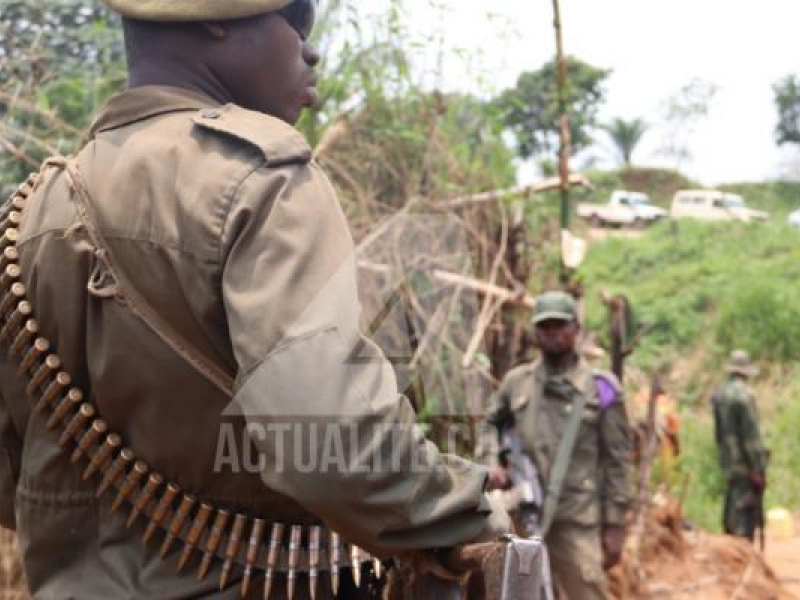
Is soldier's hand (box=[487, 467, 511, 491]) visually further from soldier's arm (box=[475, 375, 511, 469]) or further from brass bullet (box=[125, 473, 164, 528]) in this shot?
brass bullet (box=[125, 473, 164, 528])

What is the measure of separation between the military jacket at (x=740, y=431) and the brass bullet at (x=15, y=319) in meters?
8.91

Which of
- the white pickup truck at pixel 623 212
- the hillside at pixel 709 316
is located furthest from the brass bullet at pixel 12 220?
the white pickup truck at pixel 623 212

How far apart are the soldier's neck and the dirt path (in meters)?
7.95

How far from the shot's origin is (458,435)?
254 inches

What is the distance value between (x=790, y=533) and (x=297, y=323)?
11152 mm

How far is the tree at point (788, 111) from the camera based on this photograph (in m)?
34.9

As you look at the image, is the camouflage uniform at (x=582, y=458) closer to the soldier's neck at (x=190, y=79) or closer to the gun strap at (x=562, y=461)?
the gun strap at (x=562, y=461)

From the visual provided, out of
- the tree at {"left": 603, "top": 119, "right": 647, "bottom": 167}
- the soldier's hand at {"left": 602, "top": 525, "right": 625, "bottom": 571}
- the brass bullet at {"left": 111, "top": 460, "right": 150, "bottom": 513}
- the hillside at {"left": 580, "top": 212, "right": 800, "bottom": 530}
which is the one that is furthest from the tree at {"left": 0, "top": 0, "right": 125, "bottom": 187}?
the tree at {"left": 603, "top": 119, "right": 647, "bottom": 167}

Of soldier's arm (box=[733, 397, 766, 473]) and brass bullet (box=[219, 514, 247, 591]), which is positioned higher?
brass bullet (box=[219, 514, 247, 591])

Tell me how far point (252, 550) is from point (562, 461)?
4.21 meters

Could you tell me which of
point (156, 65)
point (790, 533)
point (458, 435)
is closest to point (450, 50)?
point (458, 435)

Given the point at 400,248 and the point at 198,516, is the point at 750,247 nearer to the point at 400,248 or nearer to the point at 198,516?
the point at 400,248

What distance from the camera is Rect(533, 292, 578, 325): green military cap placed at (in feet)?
19.4

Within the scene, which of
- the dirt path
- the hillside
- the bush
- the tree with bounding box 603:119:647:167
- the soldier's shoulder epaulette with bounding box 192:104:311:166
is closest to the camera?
the soldier's shoulder epaulette with bounding box 192:104:311:166
